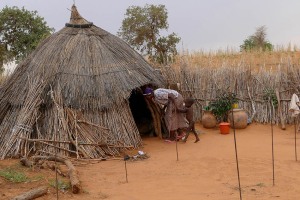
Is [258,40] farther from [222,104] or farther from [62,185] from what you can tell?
[62,185]

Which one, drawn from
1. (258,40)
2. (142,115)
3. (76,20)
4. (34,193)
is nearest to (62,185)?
(34,193)

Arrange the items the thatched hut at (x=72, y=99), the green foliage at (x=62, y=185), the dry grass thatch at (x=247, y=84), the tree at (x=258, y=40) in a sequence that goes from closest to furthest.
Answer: the green foliage at (x=62, y=185) → the thatched hut at (x=72, y=99) → the dry grass thatch at (x=247, y=84) → the tree at (x=258, y=40)

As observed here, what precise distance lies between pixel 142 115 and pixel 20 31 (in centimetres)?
910

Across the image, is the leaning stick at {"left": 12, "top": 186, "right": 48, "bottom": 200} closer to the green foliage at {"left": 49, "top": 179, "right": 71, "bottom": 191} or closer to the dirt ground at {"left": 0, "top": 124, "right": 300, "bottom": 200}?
the dirt ground at {"left": 0, "top": 124, "right": 300, "bottom": 200}

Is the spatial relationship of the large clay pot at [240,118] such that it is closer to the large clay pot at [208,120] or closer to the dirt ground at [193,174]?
the large clay pot at [208,120]

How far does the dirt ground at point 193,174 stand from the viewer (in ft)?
22.7

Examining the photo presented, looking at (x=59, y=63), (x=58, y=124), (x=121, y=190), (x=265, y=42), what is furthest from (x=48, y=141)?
(x=265, y=42)

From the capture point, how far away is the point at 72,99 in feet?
32.9

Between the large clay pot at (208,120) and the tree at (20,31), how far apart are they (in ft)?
30.3

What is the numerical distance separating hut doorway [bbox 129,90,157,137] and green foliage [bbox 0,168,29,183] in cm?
465

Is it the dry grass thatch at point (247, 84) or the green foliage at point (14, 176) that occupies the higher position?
the dry grass thatch at point (247, 84)

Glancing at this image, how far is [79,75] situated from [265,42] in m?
19.6

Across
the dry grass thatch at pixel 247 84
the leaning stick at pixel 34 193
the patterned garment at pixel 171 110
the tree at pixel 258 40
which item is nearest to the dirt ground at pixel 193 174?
the leaning stick at pixel 34 193

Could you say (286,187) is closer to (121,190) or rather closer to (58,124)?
(121,190)
